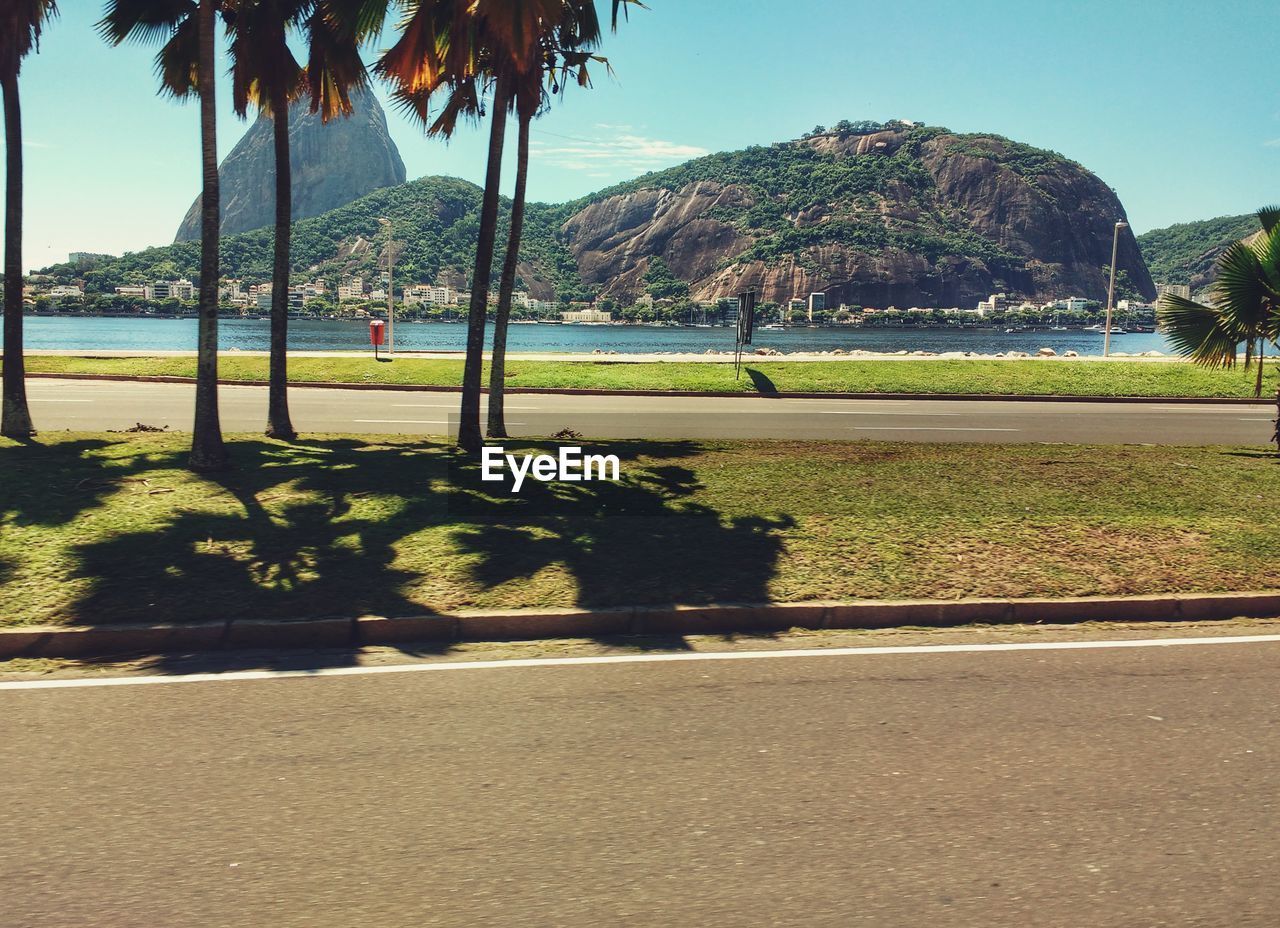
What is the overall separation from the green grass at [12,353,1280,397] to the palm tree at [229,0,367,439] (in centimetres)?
1185

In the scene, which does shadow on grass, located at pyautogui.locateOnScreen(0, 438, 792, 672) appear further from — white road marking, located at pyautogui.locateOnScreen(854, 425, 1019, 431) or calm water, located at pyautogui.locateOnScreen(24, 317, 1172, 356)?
calm water, located at pyautogui.locateOnScreen(24, 317, 1172, 356)

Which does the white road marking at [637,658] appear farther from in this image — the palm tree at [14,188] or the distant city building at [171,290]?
the distant city building at [171,290]

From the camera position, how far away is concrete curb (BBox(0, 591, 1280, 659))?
21.6ft

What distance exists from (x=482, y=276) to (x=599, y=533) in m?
6.34

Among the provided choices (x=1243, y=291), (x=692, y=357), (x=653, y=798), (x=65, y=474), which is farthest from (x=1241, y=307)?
(x=692, y=357)

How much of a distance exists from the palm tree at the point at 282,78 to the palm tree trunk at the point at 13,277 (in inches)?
117

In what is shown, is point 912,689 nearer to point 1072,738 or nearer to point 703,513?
point 1072,738

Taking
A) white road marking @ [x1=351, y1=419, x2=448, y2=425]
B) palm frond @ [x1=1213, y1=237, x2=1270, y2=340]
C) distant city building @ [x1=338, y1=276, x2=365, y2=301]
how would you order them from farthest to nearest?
distant city building @ [x1=338, y1=276, x2=365, y2=301] < white road marking @ [x1=351, y1=419, x2=448, y2=425] < palm frond @ [x1=1213, y1=237, x2=1270, y2=340]

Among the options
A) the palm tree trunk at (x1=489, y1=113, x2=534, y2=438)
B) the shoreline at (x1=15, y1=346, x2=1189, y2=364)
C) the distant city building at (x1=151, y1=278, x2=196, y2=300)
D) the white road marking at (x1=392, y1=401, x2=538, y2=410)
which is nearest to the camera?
the palm tree trunk at (x1=489, y1=113, x2=534, y2=438)

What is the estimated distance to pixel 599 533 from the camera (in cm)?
900

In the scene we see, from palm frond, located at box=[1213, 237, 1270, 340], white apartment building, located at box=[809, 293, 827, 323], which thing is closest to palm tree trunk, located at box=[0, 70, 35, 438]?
palm frond, located at box=[1213, 237, 1270, 340]

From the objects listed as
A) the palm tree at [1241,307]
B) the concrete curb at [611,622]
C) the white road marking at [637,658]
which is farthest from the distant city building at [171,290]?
the white road marking at [637,658]

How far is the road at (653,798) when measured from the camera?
3.55 meters

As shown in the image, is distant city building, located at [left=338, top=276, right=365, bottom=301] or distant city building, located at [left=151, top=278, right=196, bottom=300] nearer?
distant city building, located at [left=151, top=278, right=196, bottom=300]
